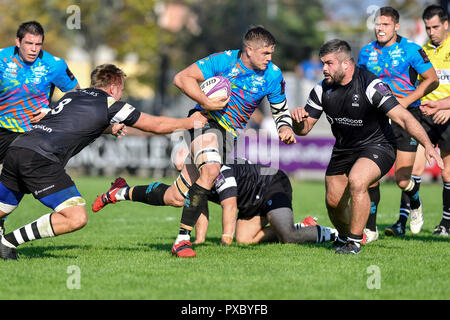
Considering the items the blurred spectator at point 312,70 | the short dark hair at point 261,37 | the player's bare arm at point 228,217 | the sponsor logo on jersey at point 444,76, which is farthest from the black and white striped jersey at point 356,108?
the blurred spectator at point 312,70

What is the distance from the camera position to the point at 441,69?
33.0 feet

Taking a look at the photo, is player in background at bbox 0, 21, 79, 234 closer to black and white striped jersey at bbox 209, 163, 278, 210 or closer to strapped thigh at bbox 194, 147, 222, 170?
strapped thigh at bbox 194, 147, 222, 170

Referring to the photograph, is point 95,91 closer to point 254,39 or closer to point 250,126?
point 254,39

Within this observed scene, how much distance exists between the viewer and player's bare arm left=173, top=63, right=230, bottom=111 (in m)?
7.60

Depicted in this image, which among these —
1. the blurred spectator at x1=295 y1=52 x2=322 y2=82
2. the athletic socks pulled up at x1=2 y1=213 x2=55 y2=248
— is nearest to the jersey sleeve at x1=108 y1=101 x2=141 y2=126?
the athletic socks pulled up at x1=2 y1=213 x2=55 y2=248

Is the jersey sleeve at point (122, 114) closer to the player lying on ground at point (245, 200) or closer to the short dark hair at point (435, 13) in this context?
the player lying on ground at point (245, 200)

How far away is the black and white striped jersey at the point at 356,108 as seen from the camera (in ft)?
25.6

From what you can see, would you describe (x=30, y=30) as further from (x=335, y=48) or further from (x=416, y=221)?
(x=416, y=221)

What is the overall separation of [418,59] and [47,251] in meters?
5.31

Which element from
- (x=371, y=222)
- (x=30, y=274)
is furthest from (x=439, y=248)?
(x=30, y=274)

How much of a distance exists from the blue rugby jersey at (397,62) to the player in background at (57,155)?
345 centimetres

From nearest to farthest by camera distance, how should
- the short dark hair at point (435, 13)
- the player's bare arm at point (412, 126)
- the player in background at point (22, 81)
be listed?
the player's bare arm at point (412, 126), the player in background at point (22, 81), the short dark hair at point (435, 13)

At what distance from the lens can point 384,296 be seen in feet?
18.1
